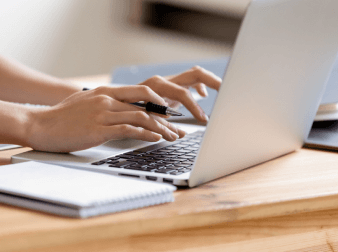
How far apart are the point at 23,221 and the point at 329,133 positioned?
69 centimetres

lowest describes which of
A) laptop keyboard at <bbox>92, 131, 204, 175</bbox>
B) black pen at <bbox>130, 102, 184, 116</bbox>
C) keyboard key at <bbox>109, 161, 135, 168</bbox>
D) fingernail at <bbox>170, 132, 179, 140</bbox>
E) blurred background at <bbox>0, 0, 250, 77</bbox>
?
keyboard key at <bbox>109, 161, 135, 168</bbox>

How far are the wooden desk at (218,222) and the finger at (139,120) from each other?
126 millimetres

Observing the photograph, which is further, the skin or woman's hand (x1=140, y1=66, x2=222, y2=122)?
woman's hand (x1=140, y1=66, x2=222, y2=122)

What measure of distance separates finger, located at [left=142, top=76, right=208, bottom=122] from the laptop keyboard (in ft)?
0.41

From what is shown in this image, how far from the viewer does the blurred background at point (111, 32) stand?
316cm

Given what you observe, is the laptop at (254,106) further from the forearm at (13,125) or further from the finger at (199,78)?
the finger at (199,78)

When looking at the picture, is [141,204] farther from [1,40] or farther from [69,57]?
[69,57]

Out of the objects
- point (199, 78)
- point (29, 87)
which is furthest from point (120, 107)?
point (29, 87)

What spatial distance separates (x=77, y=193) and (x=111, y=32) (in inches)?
132

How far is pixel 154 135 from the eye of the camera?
27.3 inches

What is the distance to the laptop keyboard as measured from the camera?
0.60 m

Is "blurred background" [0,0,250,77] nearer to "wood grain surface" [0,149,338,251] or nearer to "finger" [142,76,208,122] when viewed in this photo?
"finger" [142,76,208,122]

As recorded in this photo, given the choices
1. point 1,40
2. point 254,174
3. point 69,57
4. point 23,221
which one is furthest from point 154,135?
point 69,57

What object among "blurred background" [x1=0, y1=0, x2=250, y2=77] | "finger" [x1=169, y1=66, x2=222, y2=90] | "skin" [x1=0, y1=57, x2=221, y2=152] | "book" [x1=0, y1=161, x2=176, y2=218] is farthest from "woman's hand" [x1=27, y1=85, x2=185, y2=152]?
"blurred background" [x1=0, y1=0, x2=250, y2=77]
